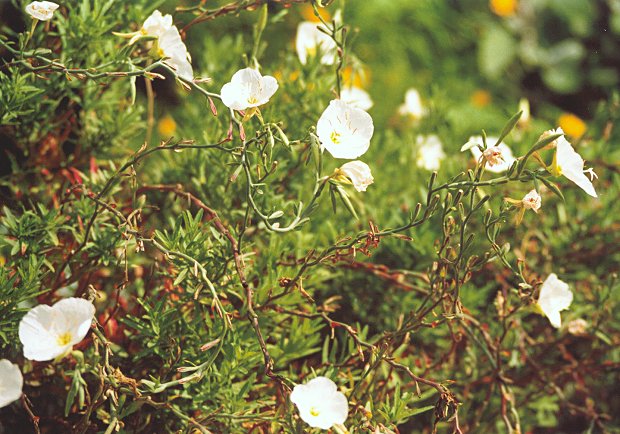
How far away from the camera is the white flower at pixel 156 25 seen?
997mm

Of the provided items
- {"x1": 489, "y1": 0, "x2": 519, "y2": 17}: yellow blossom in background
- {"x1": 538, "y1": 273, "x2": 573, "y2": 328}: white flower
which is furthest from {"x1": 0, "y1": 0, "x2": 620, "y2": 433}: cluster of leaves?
{"x1": 489, "y1": 0, "x2": 519, "y2": 17}: yellow blossom in background

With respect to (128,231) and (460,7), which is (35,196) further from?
(460,7)

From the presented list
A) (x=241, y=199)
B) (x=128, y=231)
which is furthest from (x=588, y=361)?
(x=128, y=231)

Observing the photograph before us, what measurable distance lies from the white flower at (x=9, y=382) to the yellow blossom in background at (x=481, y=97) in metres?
2.39

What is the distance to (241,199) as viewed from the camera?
48.1 inches

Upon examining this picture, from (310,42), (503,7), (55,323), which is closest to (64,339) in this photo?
(55,323)

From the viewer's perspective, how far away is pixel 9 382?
0.82 metres

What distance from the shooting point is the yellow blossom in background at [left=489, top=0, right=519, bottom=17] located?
314 cm

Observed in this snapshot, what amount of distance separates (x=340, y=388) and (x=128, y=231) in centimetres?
39

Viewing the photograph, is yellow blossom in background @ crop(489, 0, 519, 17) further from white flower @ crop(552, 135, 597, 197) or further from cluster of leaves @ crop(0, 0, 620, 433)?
white flower @ crop(552, 135, 597, 197)

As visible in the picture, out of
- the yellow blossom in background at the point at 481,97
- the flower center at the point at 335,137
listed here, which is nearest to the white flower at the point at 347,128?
the flower center at the point at 335,137

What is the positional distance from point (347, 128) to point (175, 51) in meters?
0.27

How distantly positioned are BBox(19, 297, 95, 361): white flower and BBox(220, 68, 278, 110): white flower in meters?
0.31

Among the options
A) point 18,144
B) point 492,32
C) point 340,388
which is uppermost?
point 18,144
